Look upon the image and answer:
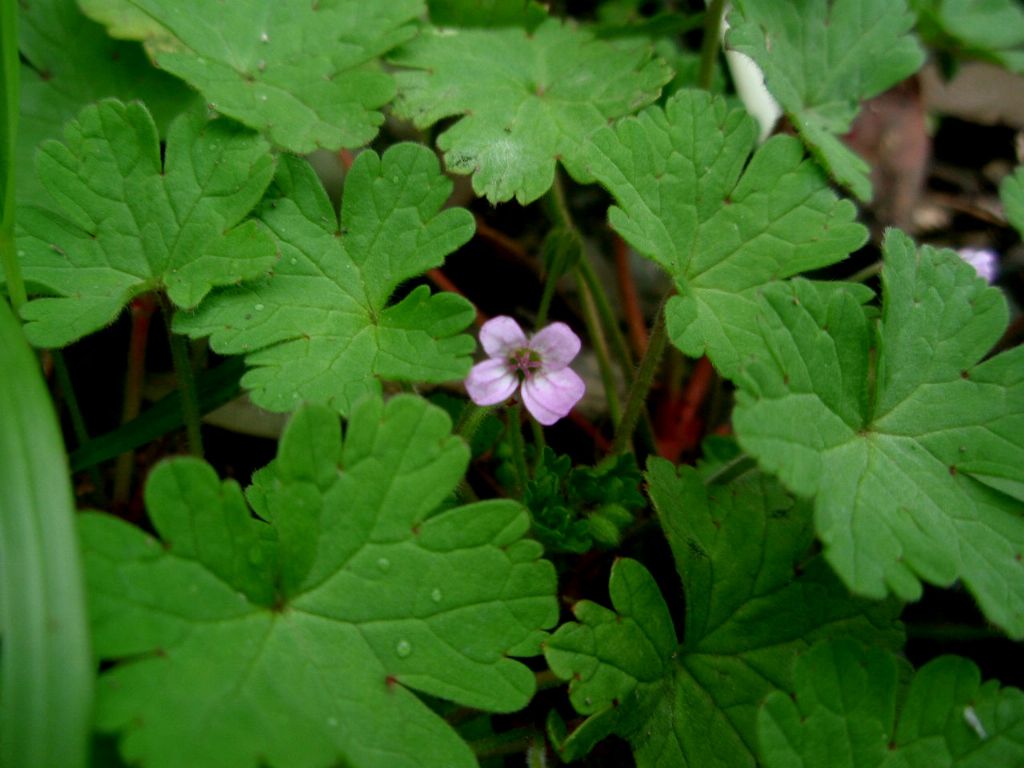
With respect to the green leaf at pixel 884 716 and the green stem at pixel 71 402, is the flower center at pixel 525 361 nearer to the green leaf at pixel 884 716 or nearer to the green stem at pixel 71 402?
the green leaf at pixel 884 716

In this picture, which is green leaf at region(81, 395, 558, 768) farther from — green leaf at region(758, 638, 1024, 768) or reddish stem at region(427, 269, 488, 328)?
reddish stem at region(427, 269, 488, 328)

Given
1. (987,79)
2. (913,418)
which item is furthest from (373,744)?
(987,79)

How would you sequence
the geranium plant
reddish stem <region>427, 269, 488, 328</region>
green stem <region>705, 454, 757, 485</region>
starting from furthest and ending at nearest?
reddish stem <region>427, 269, 488, 328</region> → green stem <region>705, 454, 757, 485</region> → the geranium plant

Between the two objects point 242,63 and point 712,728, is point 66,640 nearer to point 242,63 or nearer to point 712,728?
point 712,728

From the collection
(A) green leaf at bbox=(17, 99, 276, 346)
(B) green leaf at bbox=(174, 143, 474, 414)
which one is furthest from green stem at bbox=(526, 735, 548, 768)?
(A) green leaf at bbox=(17, 99, 276, 346)

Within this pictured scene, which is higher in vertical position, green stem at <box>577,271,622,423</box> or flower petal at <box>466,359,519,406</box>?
flower petal at <box>466,359,519,406</box>

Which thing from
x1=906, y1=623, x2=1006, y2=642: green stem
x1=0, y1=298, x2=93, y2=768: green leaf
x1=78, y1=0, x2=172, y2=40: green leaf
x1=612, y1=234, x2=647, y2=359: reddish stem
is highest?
x1=78, y1=0, x2=172, y2=40: green leaf
